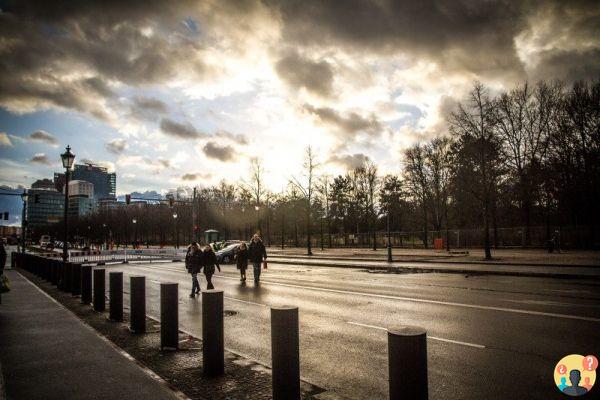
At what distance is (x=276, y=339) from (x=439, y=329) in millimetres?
4694

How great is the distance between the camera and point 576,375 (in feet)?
16.2

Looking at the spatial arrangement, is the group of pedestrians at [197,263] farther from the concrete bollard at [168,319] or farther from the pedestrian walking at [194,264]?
the concrete bollard at [168,319]

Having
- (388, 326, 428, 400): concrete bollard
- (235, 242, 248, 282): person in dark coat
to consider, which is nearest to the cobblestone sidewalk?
(388, 326, 428, 400): concrete bollard

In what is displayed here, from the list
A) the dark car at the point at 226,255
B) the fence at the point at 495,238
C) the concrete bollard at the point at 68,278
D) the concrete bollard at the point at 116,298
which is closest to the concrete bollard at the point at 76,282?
the concrete bollard at the point at 68,278

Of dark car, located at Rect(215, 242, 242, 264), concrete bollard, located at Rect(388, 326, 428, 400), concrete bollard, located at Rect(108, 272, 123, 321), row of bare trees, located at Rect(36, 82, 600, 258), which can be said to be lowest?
dark car, located at Rect(215, 242, 242, 264)

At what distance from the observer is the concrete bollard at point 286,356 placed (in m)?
3.92

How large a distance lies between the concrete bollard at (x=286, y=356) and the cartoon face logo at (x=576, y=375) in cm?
318

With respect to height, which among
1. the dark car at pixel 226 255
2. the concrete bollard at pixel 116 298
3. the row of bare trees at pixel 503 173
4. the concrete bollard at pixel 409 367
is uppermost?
the row of bare trees at pixel 503 173

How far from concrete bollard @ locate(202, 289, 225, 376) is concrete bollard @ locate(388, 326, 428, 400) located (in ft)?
9.25

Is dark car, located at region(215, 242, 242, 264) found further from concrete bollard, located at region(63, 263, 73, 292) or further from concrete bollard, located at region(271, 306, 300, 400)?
concrete bollard, located at region(271, 306, 300, 400)

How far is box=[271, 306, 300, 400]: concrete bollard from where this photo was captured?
3.92 m

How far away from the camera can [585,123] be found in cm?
3478

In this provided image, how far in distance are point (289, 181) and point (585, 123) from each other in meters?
29.4

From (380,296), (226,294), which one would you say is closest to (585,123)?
(380,296)
